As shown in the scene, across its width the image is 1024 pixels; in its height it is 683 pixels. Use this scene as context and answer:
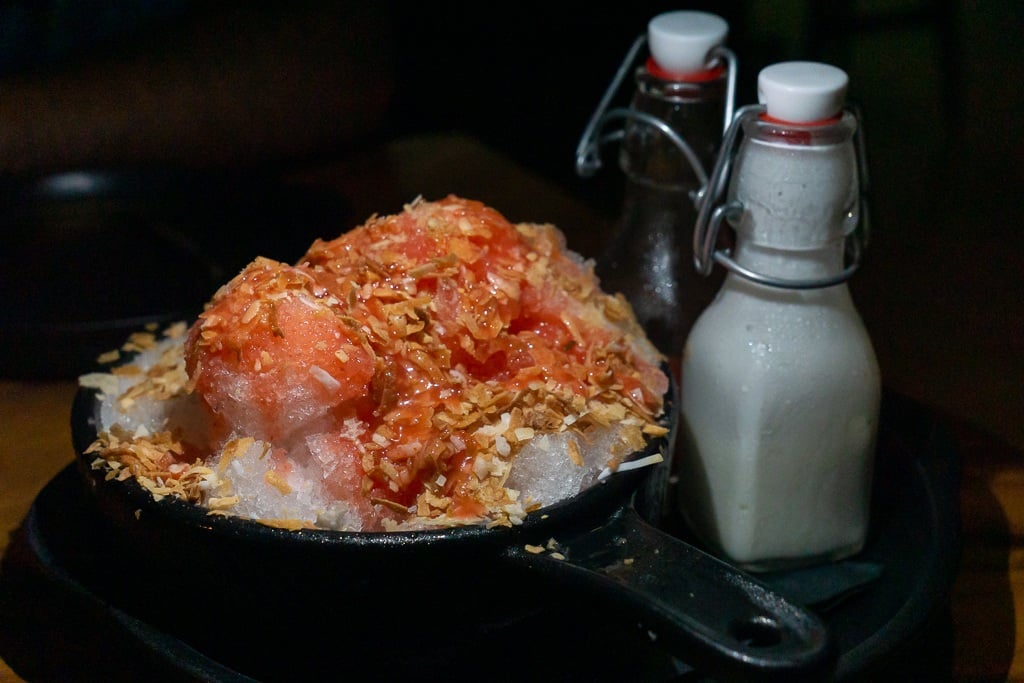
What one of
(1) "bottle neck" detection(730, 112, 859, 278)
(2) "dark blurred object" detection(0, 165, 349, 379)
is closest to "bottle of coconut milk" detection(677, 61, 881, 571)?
(1) "bottle neck" detection(730, 112, 859, 278)

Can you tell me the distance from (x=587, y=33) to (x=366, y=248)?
0.79 m

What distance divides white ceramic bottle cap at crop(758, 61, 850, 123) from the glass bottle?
0.40ft

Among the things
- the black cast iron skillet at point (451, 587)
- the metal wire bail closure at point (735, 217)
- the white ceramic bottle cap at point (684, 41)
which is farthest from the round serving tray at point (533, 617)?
the white ceramic bottle cap at point (684, 41)

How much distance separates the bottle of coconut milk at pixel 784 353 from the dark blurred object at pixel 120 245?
16.3 inches

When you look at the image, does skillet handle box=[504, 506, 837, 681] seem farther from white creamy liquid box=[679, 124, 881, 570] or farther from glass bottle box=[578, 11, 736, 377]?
glass bottle box=[578, 11, 736, 377]

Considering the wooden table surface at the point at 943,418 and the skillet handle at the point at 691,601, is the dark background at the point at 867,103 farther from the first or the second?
the skillet handle at the point at 691,601

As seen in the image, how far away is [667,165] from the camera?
739mm

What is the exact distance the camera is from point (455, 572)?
47cm

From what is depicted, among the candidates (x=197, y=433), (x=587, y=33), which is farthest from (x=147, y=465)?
(x=587, y=33)

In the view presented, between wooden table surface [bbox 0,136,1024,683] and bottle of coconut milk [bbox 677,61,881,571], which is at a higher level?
bottle of coconut milk [bbox 677,61,881,571]

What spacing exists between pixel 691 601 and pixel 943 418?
46 centimetres

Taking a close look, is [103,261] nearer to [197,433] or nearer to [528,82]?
[197,433]

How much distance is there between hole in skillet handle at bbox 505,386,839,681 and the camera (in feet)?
1.33

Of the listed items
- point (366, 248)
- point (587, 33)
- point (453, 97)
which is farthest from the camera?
point (453, 97)
